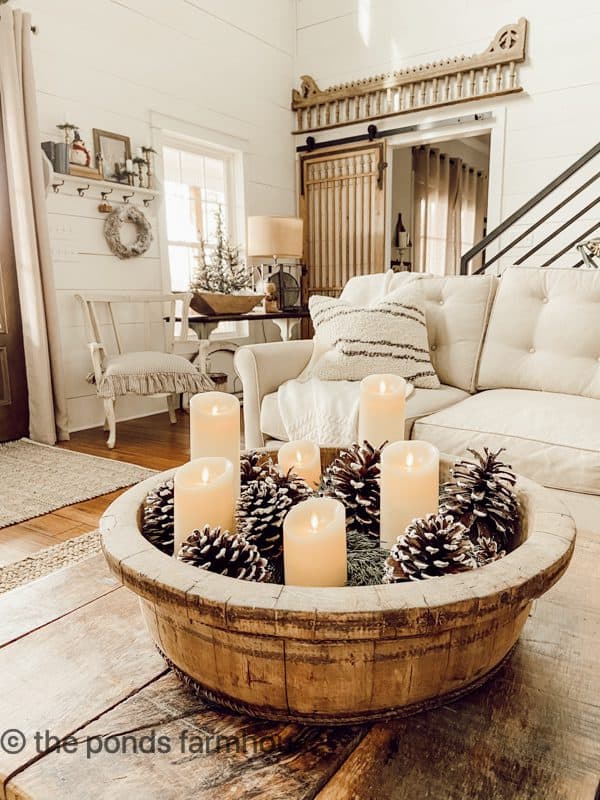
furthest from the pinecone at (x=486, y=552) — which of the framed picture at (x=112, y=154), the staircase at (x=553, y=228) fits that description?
the framed picture at (x=112, y=154)

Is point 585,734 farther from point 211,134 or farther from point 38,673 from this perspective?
point 211,134

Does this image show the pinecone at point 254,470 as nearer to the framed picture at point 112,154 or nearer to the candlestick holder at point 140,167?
the framed picture at point 112,154

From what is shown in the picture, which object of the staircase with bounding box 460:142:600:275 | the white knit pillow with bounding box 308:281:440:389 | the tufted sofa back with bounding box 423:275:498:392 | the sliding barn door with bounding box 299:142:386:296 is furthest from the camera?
the sliding barn door with bounding box 299:142:386:296

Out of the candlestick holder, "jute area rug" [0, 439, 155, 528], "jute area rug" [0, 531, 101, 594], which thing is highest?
the candlestick holder

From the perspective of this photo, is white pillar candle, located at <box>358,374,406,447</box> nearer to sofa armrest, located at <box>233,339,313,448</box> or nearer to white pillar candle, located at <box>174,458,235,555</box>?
white pillar candle, located at <box>174,458,235,555</box>

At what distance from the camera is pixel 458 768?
1.60ft

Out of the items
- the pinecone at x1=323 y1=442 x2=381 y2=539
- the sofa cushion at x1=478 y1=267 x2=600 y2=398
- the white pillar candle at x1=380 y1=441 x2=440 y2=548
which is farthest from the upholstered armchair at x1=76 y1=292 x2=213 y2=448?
the white pillar candle at x1=380 y1=441 x2=440 y2=548

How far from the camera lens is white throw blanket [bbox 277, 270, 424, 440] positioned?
181cm

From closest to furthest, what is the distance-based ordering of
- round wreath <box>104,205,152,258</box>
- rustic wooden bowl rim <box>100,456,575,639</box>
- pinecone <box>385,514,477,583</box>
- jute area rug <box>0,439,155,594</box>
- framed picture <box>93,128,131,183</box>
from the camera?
rustic wooden bowl rim <box>100,456,575,639</box> < pinecone <box>385,514,477,583</box> < jute area rug <box>0,439,155,594</box> < framed picture <box>93,128,131,183</box> < round wreath <box>104,205,152,258</box>

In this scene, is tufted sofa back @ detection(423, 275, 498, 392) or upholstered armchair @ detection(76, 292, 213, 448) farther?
upholstered armchair @ detection(76, 292, 213, 448)

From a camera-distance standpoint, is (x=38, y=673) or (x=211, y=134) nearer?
(x=38, y=673)

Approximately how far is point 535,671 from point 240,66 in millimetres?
5175

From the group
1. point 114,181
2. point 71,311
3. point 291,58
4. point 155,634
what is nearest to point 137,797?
point 155,634

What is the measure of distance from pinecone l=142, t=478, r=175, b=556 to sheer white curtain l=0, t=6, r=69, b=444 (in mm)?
2840
